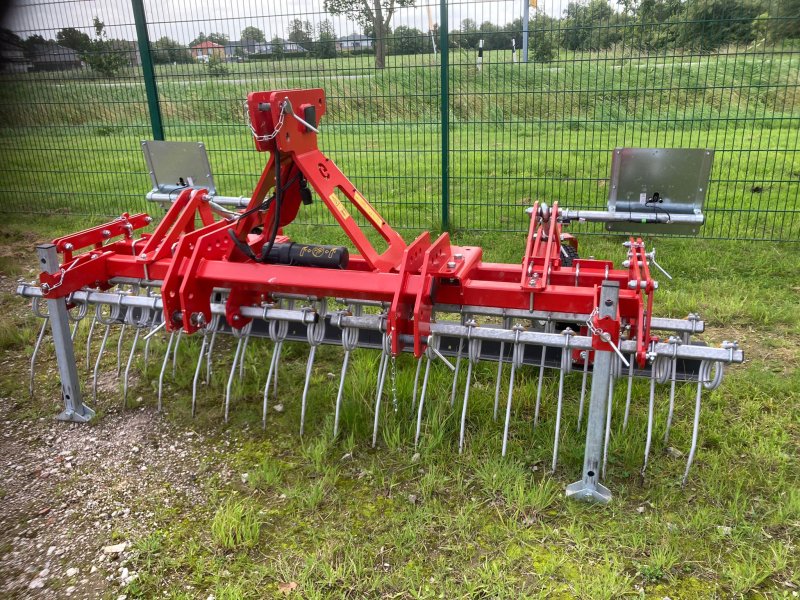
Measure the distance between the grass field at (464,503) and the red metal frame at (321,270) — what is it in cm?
63

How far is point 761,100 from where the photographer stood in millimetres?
6062

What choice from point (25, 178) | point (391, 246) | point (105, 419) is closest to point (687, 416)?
point (391, 246)

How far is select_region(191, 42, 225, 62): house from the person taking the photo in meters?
6.60

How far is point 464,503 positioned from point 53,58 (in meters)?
7.12

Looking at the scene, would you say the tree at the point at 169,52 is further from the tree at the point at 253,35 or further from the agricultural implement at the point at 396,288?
the agricultural implement at the point at 396,288

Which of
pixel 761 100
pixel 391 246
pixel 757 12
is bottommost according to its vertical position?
pixel 391 246

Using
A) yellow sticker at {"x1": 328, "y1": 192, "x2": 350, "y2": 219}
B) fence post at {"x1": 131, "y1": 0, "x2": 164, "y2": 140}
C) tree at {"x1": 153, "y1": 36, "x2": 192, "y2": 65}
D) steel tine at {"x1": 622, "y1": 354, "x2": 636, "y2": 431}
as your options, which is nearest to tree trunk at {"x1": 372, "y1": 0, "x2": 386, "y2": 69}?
tree at {"x1": 153, "y1": 36, "x2": 192, "y2": 65}

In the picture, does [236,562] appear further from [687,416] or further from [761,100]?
[761,100]

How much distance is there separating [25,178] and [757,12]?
27.9ft

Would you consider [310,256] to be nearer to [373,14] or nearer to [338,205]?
[338,205]

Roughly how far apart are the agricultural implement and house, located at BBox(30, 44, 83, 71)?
448 centimetres

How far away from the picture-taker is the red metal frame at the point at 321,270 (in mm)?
2889

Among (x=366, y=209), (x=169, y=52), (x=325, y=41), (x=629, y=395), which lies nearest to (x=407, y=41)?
(x=325, y=41)

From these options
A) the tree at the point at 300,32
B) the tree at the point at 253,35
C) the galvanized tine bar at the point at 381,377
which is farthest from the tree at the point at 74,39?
the galvanized tine bar at the point at 381,377
